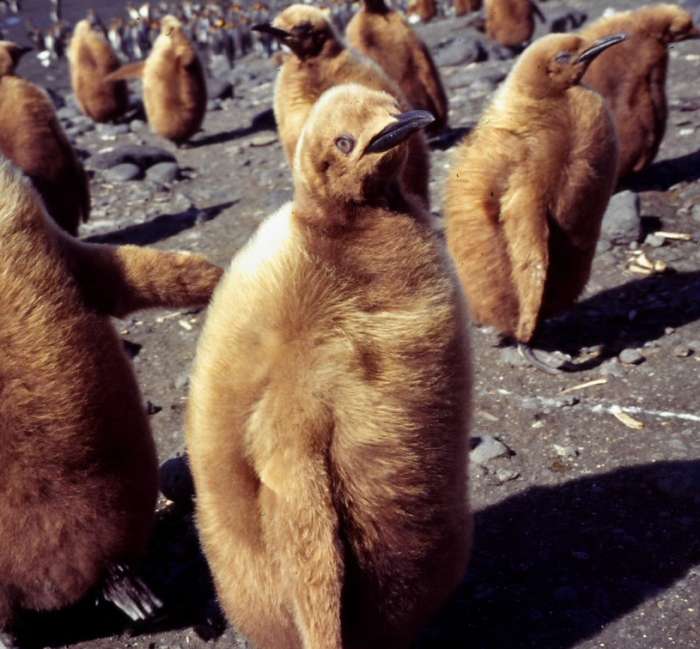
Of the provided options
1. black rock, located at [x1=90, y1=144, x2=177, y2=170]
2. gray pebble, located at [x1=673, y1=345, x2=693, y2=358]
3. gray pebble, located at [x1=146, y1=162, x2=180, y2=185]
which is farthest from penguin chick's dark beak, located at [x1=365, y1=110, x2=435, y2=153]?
black rock, located at [x1=90, y1=144, x2=177, y2=170]

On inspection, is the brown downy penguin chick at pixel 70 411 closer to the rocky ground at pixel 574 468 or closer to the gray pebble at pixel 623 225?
the rocky ground at pixel 574 468

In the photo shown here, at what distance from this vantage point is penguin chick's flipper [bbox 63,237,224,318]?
227 centimetres

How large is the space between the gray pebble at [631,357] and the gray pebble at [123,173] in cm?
513

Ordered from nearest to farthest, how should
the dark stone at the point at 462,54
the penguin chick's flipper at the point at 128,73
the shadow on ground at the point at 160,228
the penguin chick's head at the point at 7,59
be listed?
the penguin chick's head at the point at 7,59
the shadow on ground at the point at 160,228
the penguin chick's flipper at the point at 128,73
the dark stone at the point at 462,54

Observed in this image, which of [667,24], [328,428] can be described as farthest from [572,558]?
[667,24]

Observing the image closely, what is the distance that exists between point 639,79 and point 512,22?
6202 millimetres

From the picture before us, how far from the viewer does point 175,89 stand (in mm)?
8781

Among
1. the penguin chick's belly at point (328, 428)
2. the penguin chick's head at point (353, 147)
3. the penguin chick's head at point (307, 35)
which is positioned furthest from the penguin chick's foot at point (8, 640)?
the penguin chick's head at point (307, 35)

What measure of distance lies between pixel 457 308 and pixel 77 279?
38.8 inches

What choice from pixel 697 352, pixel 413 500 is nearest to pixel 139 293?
pixel 413 500

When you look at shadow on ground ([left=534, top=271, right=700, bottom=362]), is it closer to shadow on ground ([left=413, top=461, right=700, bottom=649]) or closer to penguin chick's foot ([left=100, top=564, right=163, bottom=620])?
shadow on ground ([left=413, top=461, right=700, bottom=649])

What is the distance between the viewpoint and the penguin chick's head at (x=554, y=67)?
3637 millimetres

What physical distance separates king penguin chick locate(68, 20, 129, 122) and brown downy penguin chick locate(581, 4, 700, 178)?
643cm

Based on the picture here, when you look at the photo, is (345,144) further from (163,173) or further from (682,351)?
(163,173)
